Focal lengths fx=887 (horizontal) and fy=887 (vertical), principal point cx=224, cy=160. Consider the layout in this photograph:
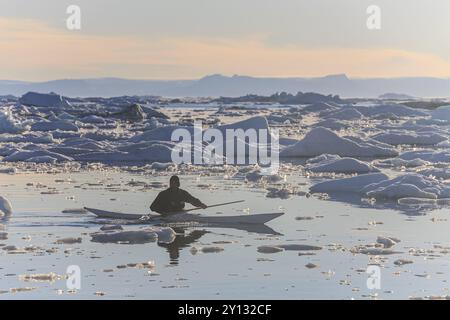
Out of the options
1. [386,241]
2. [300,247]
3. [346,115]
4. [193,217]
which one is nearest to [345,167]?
[193,217]

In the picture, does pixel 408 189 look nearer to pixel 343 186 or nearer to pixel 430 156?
pixel 343 186

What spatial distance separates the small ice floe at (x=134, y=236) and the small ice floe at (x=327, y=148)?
15728 mm

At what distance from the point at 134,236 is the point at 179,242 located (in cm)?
62

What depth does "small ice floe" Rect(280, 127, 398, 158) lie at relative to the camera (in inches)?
1099

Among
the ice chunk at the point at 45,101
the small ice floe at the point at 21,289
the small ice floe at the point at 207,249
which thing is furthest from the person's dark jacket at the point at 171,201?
the ice chunk at the point at 45,101

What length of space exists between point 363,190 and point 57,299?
1039 centimetres

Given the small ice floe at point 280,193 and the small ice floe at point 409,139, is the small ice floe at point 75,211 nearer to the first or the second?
the small ice floe at point 280,193

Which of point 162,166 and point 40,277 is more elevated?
point 40,277

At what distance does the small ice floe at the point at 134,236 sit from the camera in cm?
1194

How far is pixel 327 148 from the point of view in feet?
92.2

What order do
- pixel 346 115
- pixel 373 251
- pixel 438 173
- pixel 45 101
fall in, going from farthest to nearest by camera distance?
pixel 45 101 → pixel 346 115 → pixel 438 173 → pixel 373 251

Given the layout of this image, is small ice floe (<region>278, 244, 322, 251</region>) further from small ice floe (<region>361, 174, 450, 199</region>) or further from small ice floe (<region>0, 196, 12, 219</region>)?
small ice floe (<region>361, 174, 450, 199</region>)

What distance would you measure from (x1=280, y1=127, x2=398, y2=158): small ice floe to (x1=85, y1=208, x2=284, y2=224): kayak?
14.0 metres

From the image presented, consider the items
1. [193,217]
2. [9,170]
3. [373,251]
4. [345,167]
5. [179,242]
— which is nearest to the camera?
[373,251]
